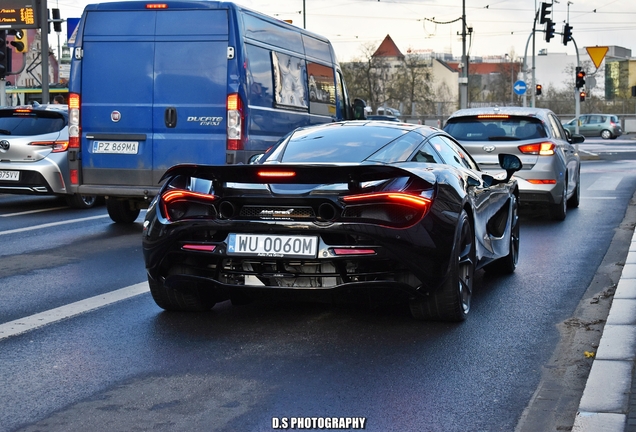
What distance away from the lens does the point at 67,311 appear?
7277 mm

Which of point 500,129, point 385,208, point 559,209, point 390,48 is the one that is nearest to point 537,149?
point 500,129

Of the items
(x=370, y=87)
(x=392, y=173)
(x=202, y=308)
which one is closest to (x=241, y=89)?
(x=202, y=308)

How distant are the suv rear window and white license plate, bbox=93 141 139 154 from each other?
3.79 meters

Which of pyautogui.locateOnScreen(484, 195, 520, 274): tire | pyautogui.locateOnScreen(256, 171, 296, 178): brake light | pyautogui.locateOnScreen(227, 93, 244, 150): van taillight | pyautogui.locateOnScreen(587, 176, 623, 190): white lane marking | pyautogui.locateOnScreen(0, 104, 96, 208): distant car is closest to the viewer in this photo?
pyautogui.locateOnScreen(256, 171, 296, 178): brake light

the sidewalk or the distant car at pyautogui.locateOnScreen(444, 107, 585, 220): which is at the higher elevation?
the distant car at pyautogui.locateOnScreen(444, 107, 585, 220)

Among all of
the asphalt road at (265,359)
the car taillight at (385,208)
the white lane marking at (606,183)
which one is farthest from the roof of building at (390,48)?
the car taillight at (385,208)

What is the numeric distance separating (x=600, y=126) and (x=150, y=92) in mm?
54195

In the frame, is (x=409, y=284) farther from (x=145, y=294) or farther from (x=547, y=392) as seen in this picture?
(x=145, y=294)

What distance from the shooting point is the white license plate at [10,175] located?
50.2ft

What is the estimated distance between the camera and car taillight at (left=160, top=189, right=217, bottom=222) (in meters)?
6.40

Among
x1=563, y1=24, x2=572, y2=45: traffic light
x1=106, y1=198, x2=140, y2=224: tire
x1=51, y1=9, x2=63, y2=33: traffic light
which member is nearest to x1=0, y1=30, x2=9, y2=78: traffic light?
x1=51, y1=9, x2=63, y2=33: traffic light

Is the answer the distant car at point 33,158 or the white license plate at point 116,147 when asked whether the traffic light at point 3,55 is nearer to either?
the distant car at point 33,158

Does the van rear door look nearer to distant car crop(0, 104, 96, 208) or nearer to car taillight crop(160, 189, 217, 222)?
distant car crop(0, 104, 96, 208)

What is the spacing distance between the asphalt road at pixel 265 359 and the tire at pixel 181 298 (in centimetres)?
9
